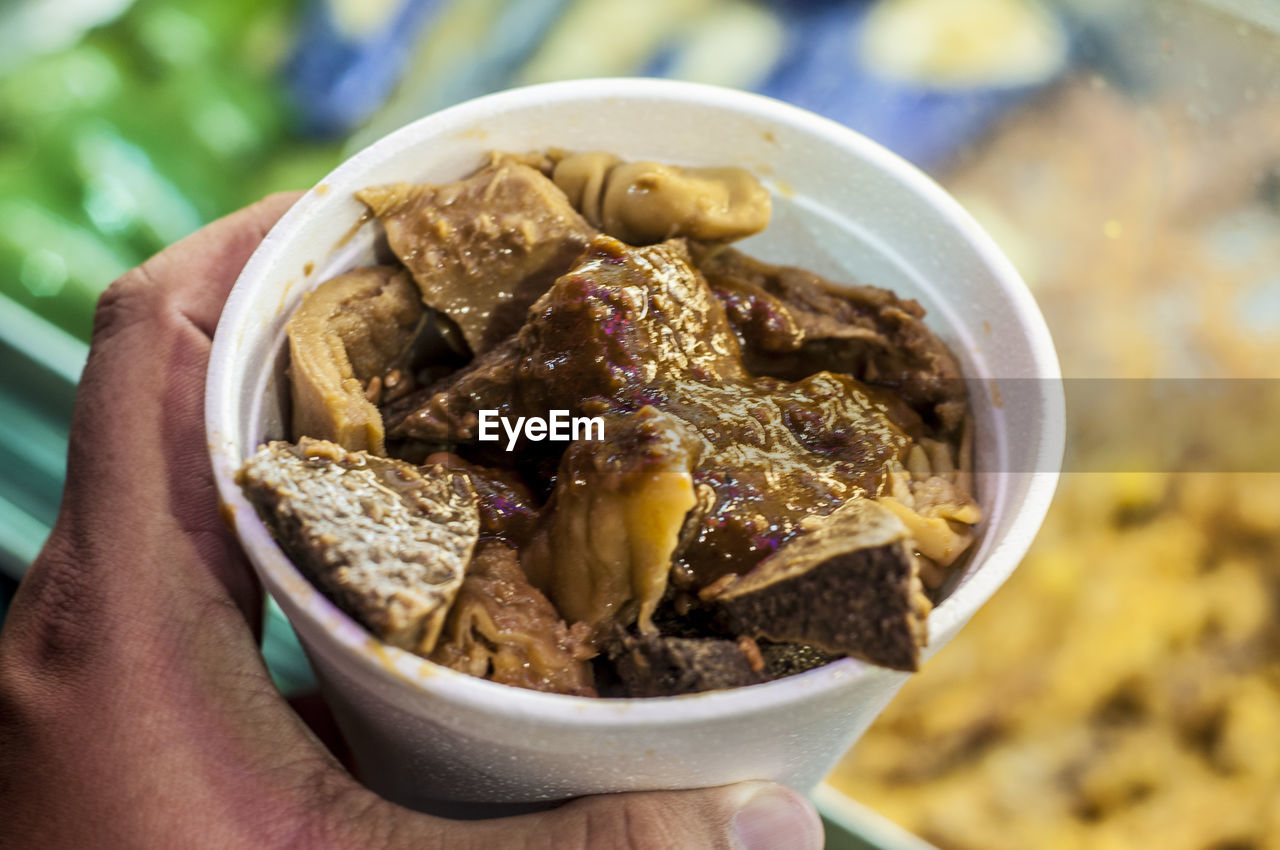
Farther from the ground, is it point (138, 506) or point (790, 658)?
point (138, 506)

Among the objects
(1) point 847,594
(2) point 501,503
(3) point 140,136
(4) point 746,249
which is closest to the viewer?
(1) point 847,594

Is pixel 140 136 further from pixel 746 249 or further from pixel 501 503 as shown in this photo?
pixel 501 503

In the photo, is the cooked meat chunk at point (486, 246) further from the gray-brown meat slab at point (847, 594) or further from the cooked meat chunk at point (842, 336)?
the gray-brown meat slab at point (847, 594)

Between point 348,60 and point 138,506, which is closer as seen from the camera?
point 138,506

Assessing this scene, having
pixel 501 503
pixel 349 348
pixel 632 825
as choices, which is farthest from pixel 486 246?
pixel 632 825

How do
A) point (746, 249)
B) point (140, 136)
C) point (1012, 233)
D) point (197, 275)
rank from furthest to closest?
point (140, 136), point (1012, 233), point (746, 249), point (197, 275)

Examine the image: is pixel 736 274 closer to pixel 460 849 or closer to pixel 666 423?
pixel 666 423

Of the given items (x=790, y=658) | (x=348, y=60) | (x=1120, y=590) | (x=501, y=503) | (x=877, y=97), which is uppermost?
(x=348, y=60)

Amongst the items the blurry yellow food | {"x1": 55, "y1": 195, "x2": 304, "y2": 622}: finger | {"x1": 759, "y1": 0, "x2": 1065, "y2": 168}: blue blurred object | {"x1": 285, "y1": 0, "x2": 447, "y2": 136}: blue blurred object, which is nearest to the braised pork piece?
{"x1": 55, "y1": 195, "x2": 304, "y2": 622}: finger
